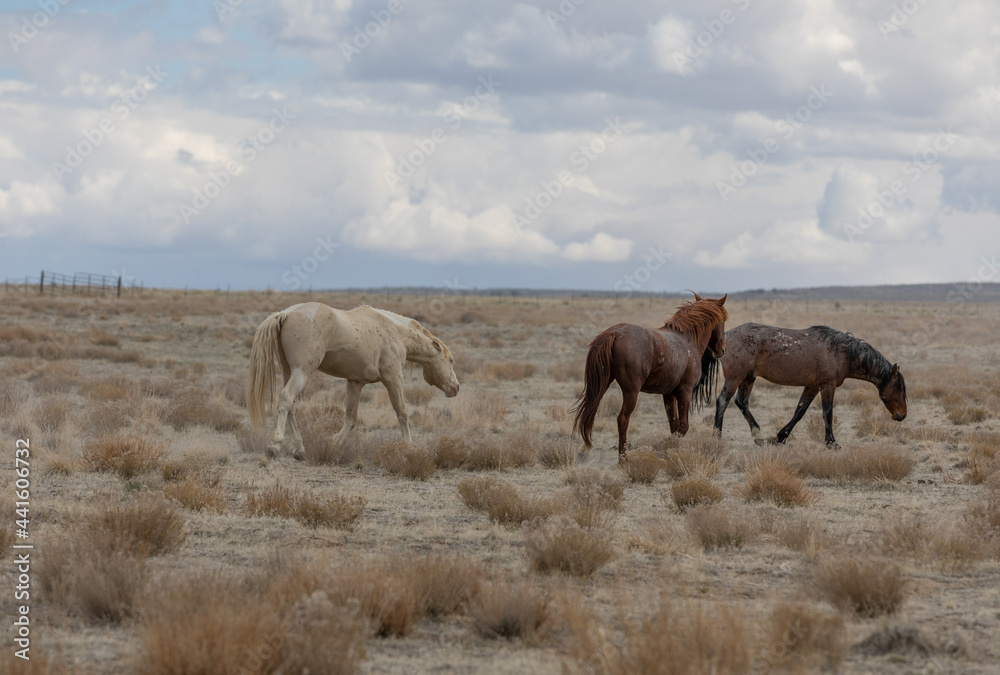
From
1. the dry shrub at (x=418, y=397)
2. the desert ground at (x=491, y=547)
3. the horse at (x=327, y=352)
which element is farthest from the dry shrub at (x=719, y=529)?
the dry shrub at (x=418, y=397)

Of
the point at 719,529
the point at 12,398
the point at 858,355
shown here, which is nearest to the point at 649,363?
the point at 858,355

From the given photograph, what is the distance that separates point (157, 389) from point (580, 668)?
47.0ft

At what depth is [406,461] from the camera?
31.7ft

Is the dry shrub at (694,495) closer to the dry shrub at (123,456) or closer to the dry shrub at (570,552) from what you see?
the dry shrub at (570,552)

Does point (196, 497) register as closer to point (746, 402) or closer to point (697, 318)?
point (697, 318)

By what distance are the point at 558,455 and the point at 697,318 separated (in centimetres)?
256

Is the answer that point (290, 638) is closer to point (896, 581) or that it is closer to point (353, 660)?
point (353, 660)

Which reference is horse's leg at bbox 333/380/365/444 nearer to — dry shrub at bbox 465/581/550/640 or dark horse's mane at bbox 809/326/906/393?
dark horse's mane at bbox 809/326/906/393

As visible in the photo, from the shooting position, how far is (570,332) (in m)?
38.7

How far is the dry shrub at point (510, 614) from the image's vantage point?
15.2 feet

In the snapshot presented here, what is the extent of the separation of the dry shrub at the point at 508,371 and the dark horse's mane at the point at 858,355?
980 cm

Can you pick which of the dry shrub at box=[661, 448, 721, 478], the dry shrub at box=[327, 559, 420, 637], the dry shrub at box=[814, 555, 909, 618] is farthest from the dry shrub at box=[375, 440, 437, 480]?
the dry shrub at box=[814, 555, 909, 618]

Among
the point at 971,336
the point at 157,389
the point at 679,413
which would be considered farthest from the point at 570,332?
the point at 679,413

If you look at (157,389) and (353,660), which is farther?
(157,389)
